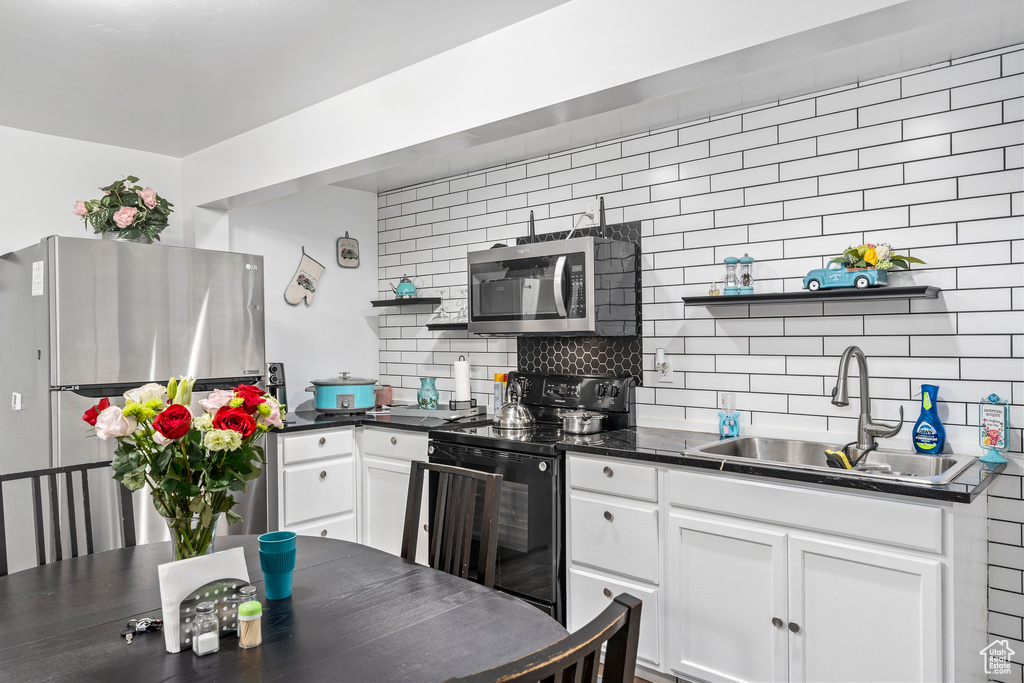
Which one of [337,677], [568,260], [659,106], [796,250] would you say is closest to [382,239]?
[568,260]

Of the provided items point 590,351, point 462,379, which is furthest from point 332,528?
point 590,351

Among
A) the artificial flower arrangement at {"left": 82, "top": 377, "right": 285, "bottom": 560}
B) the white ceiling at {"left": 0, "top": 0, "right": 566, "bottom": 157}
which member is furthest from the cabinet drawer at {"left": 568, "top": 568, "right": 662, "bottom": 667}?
the white ceiling at {"left": 0, "top": 0, "right": 566, "bottom": 157}

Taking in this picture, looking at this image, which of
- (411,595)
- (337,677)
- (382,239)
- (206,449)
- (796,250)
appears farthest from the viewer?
(382,239)

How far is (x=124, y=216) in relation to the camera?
3.05 metres

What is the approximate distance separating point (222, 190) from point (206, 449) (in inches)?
103

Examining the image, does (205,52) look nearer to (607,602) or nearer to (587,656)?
(587,656)

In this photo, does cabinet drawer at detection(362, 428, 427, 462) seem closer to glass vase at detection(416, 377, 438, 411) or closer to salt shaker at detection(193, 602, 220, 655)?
glass vase at detection(416, 377, 438, 411)

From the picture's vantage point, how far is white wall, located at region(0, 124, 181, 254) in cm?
327

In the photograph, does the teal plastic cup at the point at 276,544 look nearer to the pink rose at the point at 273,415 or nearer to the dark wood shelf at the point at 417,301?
the pink rose at the point at 273,415

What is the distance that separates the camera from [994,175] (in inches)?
90.4

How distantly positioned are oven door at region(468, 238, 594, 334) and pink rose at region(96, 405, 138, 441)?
6.66 feet

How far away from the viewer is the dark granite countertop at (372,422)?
11.0ft

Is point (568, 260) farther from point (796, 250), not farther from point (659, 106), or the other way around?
point (796, 250)

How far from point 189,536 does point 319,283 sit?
10.1 ft
